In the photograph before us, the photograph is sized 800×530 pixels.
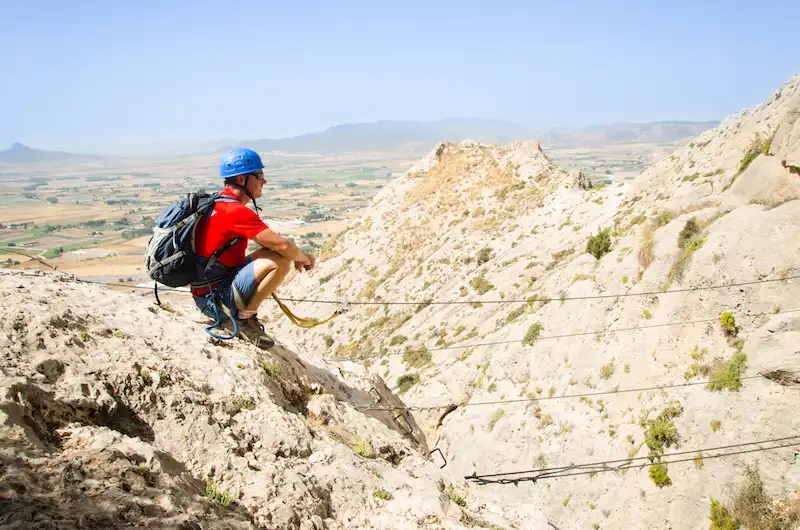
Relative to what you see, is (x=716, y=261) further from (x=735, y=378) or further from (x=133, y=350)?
(x=133, y=350)

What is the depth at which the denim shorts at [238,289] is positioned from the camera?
703 cm

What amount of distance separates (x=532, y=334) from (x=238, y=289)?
37.4ft

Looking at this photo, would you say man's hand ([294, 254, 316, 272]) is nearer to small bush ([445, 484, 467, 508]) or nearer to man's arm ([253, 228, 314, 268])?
man's arm ([253, 228, 314, 268])

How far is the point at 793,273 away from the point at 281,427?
11.2 m

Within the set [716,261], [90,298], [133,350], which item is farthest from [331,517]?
[716,261]

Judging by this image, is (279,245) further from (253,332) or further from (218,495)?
(218,495)

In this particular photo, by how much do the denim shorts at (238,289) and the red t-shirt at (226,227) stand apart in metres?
0.31

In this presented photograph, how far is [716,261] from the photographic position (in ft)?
40.5

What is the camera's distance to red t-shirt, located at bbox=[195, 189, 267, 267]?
6473 millimetres

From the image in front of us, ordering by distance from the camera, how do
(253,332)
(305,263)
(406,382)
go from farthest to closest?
1. (406,382)
2. (253,332)
3. (305,263)

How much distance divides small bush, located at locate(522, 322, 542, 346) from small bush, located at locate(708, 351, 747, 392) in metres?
5.65

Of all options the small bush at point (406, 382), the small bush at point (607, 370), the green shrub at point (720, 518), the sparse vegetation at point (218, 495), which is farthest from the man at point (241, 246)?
the small bush at point (406, 382)

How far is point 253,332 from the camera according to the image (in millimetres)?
8266

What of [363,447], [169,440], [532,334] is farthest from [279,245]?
[532,334]
